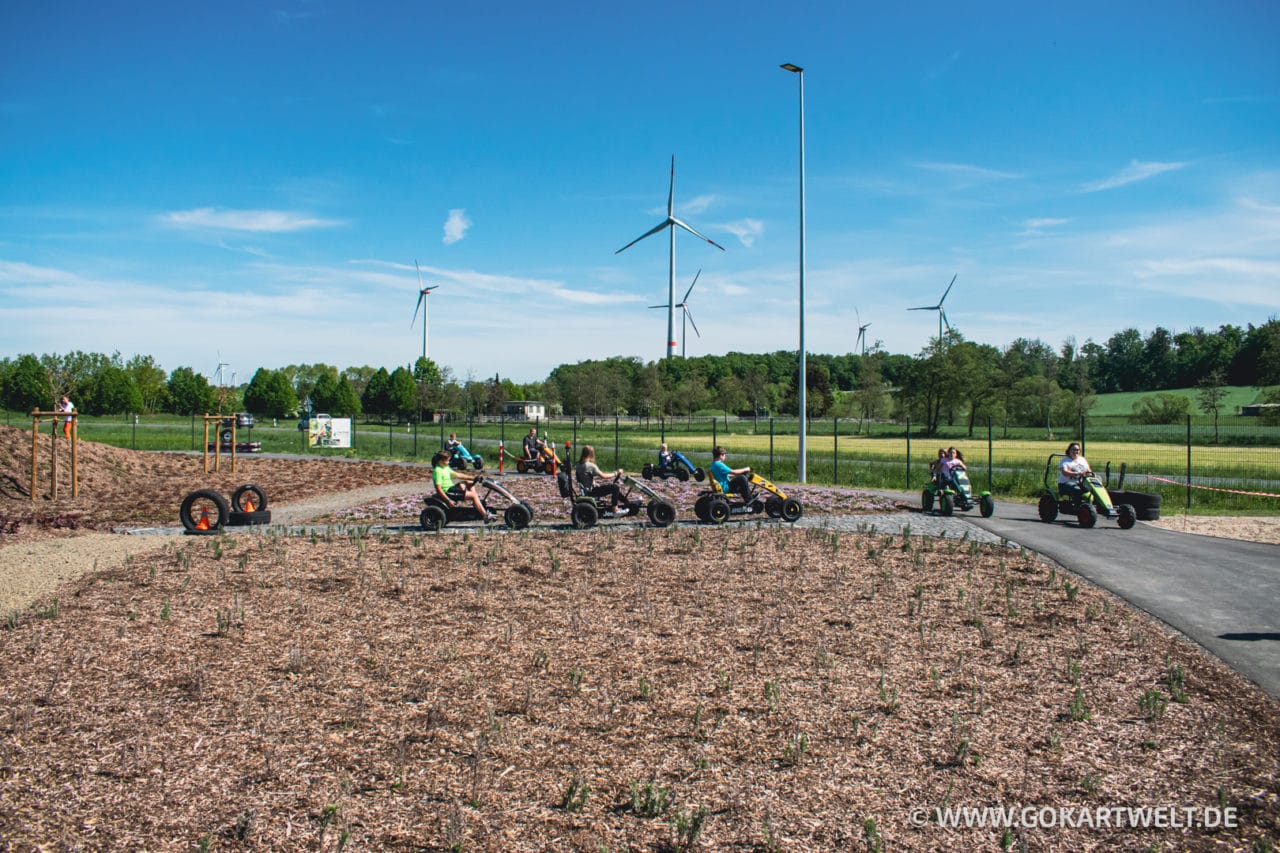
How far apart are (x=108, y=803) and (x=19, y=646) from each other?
3.74 metres

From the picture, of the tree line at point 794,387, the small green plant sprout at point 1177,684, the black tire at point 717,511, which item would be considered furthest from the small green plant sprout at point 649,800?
the tree line at point 794,387

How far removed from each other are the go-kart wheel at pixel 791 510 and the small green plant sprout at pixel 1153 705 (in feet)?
32.6

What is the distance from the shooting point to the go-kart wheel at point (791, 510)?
16.5 metres

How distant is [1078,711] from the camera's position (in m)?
6.22

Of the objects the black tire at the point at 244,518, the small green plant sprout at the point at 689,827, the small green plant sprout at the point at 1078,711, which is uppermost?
the black tire at the point at 244,518

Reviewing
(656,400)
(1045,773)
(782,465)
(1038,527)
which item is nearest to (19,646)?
(1045,773)

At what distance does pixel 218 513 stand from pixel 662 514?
8.07 meters

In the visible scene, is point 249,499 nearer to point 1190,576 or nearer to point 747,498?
point 747,498

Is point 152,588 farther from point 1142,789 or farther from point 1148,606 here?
point 1148,606

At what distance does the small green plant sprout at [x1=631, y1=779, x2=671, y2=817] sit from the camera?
15.4 ft

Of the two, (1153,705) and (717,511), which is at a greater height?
(717,511)

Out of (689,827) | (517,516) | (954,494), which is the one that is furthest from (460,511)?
(689,827)

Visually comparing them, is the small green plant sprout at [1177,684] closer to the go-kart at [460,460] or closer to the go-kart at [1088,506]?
the go-kart at [1088,506]

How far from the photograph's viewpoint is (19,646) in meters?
7.44
